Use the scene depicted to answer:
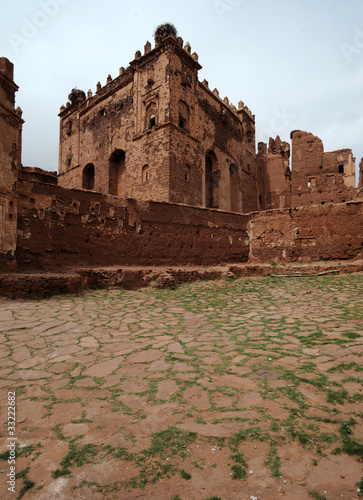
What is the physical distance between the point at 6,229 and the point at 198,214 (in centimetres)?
627

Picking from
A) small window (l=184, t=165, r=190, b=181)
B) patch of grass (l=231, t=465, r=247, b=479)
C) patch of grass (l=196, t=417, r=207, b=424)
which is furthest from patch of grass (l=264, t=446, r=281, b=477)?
small window (l=184, t=165, r=190, b=181)

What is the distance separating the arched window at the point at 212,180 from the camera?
21703 mm

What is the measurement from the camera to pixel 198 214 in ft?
35.8

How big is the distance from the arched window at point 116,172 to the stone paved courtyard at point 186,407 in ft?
57.7

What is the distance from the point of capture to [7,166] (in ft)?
22.6

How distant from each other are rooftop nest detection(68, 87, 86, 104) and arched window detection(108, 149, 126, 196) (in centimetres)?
797

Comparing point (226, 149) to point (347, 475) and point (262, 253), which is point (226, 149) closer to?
point (262, 253)

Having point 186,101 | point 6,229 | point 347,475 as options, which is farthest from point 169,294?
point 186,101

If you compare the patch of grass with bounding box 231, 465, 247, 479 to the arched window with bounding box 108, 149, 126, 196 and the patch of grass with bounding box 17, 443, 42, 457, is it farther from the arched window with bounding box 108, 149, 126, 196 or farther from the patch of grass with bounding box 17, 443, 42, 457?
the arched window with bounding box 108, 149, 126, 196

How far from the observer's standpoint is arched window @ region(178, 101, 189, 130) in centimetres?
1809

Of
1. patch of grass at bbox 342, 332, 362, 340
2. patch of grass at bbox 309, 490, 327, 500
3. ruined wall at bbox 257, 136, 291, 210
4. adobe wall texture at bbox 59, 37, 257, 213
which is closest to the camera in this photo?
patch of grass at bbox 309, 490, 327, 500

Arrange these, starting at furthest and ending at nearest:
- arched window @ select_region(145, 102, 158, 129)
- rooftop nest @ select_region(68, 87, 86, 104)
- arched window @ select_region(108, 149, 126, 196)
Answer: rooftop nest @ select_region(68, 87, 86, 104), arched window @ select_region(108, 149, 126, 196), arched window @ select_region(145, 102, 158, 129)

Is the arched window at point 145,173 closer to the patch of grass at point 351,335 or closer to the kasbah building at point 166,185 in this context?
the kasbah building at point 166,185

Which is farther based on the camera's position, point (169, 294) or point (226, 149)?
point (226, 149)
